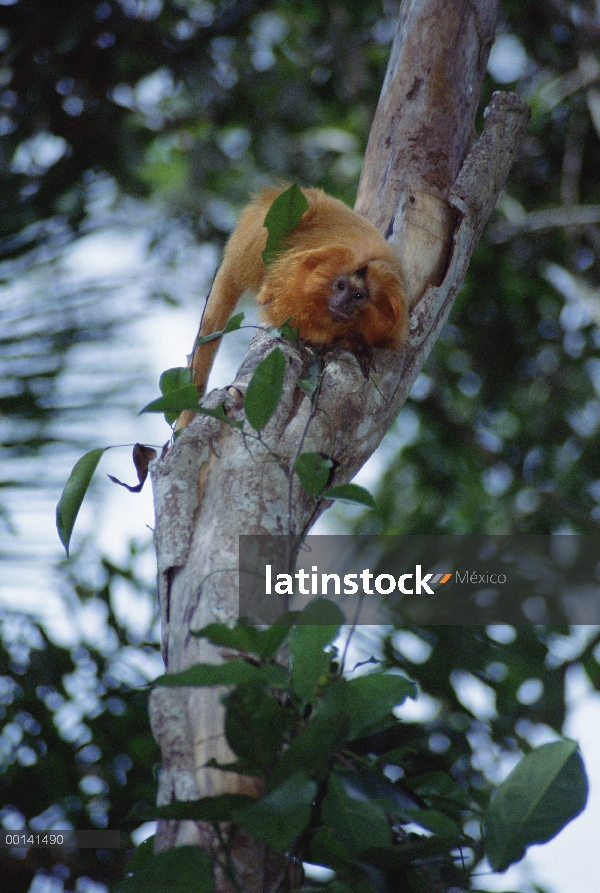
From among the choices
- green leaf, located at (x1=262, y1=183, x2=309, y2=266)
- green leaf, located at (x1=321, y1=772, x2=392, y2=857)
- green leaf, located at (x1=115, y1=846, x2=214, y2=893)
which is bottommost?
green leaf, located at (x1=115, y1=846, x2=214, y2=893)

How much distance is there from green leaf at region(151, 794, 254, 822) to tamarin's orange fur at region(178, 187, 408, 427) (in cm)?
133

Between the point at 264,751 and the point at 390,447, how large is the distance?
12.5 ft

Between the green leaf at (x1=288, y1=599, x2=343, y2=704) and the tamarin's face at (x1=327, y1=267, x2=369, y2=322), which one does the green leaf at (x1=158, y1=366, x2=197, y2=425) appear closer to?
the green leaf at (x1=288, y1=599, x2=343, y2=704)

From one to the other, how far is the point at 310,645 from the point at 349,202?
13.6ft

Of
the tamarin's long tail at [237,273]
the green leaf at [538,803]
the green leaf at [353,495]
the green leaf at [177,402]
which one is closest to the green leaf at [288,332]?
the green leaf at [177,402]

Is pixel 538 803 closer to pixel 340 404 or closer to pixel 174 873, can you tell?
pixel 174 873

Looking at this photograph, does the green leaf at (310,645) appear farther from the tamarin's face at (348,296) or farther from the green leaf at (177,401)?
the tamarin's face at (348,296)

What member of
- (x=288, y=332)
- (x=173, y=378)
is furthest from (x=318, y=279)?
(x=173, y=378)

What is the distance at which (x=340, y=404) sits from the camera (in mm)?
1748

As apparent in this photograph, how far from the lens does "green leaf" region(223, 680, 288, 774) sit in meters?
1.00

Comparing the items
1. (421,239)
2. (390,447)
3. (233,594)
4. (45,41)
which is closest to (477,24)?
(421,239)

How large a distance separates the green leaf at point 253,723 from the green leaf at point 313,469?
0.41 meters

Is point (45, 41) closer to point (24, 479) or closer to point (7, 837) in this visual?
point (24, 479)

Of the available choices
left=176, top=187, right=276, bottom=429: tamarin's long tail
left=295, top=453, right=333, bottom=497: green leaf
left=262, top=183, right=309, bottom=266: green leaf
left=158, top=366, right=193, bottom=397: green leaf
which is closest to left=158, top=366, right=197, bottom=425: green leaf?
left=158, top=366, right=193, bottom=397: green leaf
